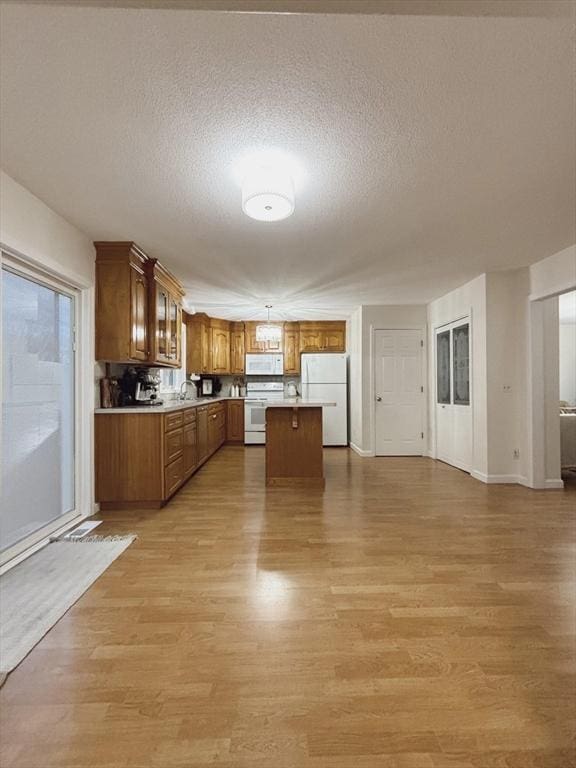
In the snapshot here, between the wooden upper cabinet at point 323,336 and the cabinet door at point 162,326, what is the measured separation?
3508mm

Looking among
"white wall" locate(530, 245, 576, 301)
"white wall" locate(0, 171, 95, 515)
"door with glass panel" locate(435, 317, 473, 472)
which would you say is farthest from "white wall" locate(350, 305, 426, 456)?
"white wall" locate(0, 171, 95, 515)

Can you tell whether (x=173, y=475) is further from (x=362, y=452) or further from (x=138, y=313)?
(x=362, y=452)

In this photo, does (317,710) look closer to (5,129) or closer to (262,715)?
(262,715)

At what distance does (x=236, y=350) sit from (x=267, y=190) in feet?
18.7

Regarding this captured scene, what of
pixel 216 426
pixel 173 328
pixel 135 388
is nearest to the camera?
pixel 135 388

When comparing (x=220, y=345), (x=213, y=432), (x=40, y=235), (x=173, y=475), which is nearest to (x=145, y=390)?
(x=173, y=475)

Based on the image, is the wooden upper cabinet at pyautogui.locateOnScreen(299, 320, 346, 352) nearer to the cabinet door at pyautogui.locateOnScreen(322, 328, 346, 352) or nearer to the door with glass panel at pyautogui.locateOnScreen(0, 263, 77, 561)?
the cabinet door at pyautogui.locateOnScreen(322, 328, 346, 352)

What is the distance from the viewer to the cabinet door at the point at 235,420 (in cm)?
761

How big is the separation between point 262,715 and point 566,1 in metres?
2.15

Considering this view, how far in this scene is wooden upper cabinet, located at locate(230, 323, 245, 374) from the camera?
7.81 meters

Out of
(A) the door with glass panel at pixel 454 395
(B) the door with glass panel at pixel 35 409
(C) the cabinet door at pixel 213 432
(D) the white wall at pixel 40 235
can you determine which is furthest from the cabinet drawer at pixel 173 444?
(A) the door with glass panel at pixel 454 395

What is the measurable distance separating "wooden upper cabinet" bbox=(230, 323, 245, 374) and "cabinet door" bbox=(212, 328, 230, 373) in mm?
83

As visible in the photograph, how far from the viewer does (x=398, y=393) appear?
6316 mm

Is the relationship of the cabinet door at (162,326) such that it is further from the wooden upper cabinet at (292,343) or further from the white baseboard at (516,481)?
the white baseboard at (516,481)
